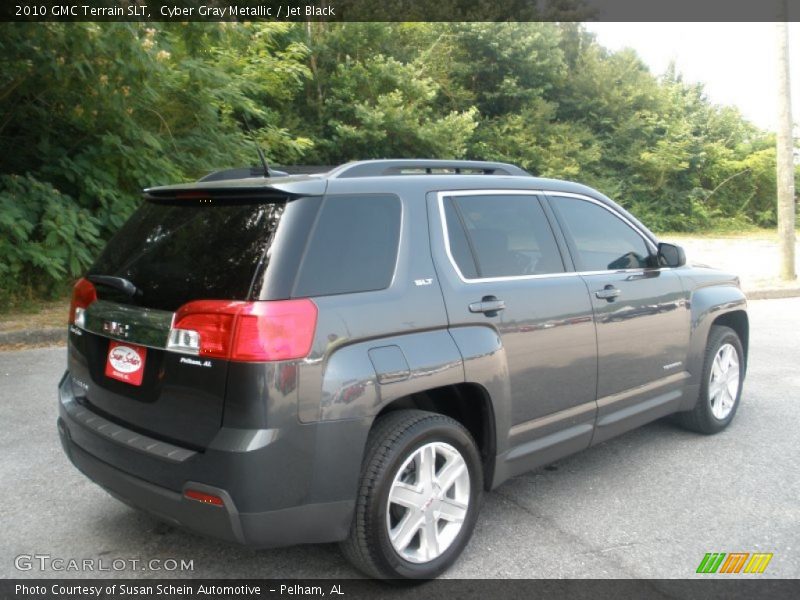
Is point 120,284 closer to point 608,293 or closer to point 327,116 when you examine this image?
point 608,293

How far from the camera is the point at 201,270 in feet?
9.63

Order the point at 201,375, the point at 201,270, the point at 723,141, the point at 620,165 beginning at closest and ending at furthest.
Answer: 1. the point at 201,375
2. the point at 201,270
3. the point at 620,165
4. the point at 723,141

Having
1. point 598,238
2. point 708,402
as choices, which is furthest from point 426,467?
point 708,402

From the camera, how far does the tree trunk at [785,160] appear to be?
13.4m

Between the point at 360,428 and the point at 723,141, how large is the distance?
28.0 metres

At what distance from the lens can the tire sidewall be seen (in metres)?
2.92

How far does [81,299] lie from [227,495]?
138cm

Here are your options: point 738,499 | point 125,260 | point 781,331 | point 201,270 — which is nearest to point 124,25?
point 125,260

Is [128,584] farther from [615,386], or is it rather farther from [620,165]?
[620,165]

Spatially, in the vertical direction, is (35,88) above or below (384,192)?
above

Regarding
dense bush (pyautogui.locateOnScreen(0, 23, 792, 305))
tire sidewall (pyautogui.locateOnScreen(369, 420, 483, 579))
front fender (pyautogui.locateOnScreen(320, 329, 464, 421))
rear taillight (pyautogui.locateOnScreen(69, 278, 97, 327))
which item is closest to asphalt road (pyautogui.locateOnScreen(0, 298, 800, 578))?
tire sidewall (pyautogui.locateOnScreen(369, 420, 483, 579))

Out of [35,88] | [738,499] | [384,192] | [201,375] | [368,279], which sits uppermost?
[35,88]

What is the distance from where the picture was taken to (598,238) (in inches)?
173

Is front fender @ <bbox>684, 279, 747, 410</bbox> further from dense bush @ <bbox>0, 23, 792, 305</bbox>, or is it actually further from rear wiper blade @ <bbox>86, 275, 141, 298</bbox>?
dense bush @ <bbox>0, 23, 792, 305</bbox>
